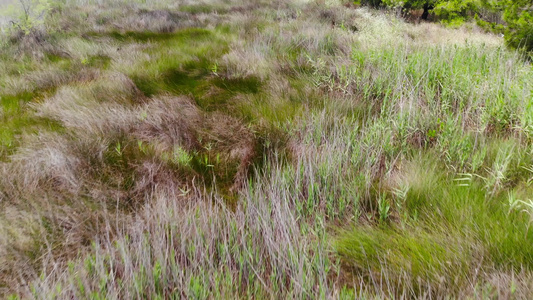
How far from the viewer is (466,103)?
94.5 inches

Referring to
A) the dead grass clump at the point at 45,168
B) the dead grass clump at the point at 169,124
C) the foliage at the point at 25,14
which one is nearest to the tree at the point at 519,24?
the dead grass clump at the point at 169,124

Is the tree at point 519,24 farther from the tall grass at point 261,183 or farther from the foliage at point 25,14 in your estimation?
the foliage at point 25,14

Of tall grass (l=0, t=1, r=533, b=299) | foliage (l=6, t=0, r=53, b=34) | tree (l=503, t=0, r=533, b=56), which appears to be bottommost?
tall grass (l=0, t=1, r=533, b=299)

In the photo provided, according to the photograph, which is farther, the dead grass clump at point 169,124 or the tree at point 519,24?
the tree at point 519,24

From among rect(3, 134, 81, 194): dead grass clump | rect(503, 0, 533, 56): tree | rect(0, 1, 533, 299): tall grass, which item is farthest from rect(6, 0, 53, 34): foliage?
rect(503, 0, 533, 56): tree

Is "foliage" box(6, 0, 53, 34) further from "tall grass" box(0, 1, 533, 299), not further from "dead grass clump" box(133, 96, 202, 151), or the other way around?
"dead grass clump" box(133, 96, 202, 151)

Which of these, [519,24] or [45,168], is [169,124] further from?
[519,24]

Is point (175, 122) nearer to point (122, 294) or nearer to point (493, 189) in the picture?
point (122, 294)

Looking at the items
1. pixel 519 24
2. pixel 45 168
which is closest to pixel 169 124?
pixel 45 168

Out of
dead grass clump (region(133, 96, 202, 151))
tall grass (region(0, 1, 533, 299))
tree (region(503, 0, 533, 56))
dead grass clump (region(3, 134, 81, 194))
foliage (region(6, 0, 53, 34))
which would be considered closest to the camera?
tall grass (region(0, 1, 533, 299))

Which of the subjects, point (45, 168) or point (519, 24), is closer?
point (45, 168)

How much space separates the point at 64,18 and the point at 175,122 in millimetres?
6547

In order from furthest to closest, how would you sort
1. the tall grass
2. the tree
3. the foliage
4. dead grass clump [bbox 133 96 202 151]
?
the foliage, the tree, dead grass clump [bbox 133 96 202 151], the tall grass

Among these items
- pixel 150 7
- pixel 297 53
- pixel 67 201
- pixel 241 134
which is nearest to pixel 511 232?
pixel 241 134
